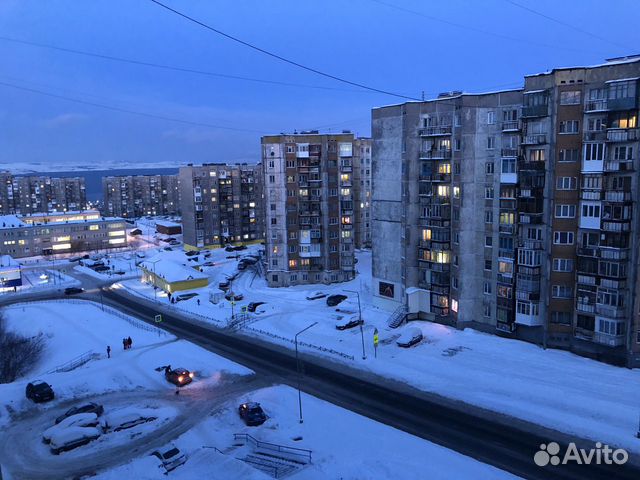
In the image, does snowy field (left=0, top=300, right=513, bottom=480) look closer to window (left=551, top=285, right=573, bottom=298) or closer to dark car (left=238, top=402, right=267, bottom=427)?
dark car (left=238, top=402, right=267, bottom=427)

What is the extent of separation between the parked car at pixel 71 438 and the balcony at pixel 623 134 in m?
46.8

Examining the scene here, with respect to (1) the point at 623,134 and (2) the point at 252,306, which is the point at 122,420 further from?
(1) the point at 623,134

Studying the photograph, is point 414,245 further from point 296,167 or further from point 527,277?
point 296,167

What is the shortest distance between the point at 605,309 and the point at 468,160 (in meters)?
19.4

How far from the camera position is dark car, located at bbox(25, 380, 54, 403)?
4178 cm

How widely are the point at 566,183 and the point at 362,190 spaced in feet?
210

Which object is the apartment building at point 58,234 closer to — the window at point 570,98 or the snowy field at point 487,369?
the snowy field at point 487,369

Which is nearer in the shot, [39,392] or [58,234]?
[39,392]

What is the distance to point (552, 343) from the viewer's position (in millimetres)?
46750

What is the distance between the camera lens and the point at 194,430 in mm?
36250

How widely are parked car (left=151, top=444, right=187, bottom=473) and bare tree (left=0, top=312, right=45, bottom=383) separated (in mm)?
29206

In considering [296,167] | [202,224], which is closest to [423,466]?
[296,167]

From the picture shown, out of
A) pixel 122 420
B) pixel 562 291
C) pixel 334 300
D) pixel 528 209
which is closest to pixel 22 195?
pixel 334 300

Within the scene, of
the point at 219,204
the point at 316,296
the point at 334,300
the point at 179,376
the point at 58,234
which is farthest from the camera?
the point at 58,234
